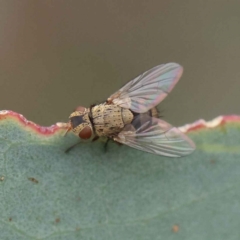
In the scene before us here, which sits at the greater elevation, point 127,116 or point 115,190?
point 127,116

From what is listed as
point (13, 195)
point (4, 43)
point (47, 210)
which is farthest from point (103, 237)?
point (4, 43)

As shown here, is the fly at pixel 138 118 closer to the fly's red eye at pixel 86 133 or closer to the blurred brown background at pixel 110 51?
the fly's red eye at pixel 86 133

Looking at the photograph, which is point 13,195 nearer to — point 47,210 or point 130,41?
point 47,210

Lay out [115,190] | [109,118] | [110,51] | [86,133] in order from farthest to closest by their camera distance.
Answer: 1. [110,51]
2. [109,118]
3. [86,133]
4. [115,190]

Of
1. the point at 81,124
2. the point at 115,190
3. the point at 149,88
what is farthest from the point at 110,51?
the point at 115,190

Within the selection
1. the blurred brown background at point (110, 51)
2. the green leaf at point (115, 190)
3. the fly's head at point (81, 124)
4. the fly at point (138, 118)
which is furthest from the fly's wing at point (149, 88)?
the blurred brown background at point (110, 51)

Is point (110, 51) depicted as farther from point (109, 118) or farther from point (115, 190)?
point (115, 190)

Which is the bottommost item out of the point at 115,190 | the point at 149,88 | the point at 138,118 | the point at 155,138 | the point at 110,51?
the point at 115,190
